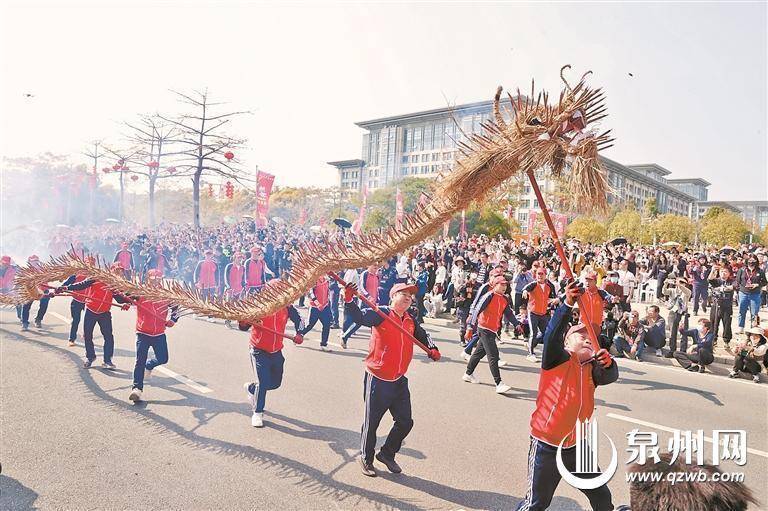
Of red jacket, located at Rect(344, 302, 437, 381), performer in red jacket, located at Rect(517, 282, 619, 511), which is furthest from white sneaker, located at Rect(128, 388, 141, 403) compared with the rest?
performer in red jacket, located at Rect(517, 282, 619, 511)

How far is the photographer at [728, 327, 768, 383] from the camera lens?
25.7 ft

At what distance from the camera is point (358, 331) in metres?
11.0

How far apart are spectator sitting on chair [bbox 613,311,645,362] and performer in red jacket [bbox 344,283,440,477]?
6324mm

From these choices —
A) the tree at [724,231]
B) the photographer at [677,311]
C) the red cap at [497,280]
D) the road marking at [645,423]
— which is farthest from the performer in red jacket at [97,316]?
the tree at [724,231]

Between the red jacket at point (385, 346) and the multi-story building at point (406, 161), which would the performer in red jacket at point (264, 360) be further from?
the multi-story building at point (406, 161)

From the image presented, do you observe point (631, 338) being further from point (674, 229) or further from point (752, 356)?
point (674, 229)

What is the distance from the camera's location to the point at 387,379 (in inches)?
170

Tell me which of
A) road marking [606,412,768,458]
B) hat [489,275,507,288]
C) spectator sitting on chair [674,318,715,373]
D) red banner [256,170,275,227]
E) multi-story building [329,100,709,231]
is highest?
multi-story building [329,100,709,231]

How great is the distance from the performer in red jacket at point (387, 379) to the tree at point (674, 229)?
4297cm

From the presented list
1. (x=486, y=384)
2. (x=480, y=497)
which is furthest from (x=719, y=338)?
(x=480, y=497)

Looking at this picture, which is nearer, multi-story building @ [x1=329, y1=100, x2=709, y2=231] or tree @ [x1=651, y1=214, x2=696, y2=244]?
tree @ [x1=651, y1=214, x2=696, y2=244]

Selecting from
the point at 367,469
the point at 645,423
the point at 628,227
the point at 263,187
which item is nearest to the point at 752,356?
the point at 645,423

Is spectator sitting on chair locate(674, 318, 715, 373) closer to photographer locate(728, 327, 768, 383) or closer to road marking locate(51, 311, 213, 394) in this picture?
photographer locate(728, 327, 768, 383)

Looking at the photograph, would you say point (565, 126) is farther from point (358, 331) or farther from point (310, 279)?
point (358, 331)
